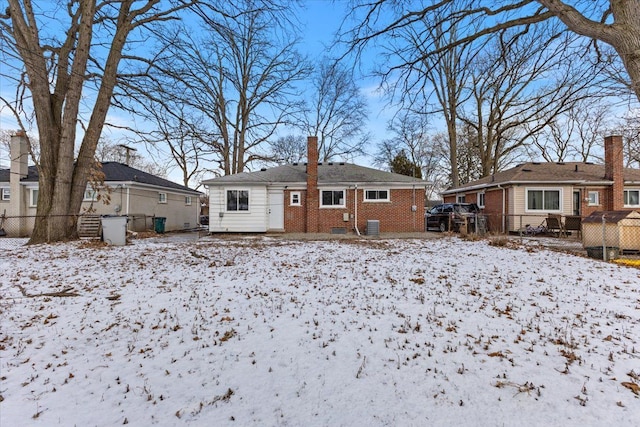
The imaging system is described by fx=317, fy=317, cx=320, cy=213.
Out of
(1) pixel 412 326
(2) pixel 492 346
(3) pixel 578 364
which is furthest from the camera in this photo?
(1) pixel 412 326

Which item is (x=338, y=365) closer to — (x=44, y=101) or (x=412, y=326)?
(x=412, y=326)

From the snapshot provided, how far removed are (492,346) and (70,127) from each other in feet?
49.7

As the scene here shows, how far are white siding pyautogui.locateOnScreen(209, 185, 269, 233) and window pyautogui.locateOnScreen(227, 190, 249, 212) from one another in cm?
17

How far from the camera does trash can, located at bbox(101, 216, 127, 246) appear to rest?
1177cm

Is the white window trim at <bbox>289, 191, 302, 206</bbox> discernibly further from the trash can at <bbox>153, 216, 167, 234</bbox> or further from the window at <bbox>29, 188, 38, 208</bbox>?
the window at <bbox>29, 188, 38, 208</bbox>

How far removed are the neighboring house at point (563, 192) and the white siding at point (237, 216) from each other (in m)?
12.7

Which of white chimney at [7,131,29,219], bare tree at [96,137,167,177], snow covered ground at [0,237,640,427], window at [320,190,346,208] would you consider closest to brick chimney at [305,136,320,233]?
A: window at [320,190,346,208]

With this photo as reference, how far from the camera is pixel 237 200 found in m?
16.8

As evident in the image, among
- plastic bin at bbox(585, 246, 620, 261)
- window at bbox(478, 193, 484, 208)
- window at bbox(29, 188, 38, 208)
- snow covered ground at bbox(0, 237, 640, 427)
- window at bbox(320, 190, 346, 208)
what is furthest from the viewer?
window at bbox(478, 193, 484, 208)

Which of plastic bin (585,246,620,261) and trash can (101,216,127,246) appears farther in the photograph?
trash can (101,216,127,246)

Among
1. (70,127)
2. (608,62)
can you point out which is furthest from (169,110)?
(608,62)

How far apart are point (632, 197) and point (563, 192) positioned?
5253 mm

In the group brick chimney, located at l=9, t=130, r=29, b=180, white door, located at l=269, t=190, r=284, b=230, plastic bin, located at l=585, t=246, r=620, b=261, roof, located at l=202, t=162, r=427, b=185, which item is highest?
brick chimney, located at l=9, t=130, r=29, b=180

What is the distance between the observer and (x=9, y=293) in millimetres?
5445
